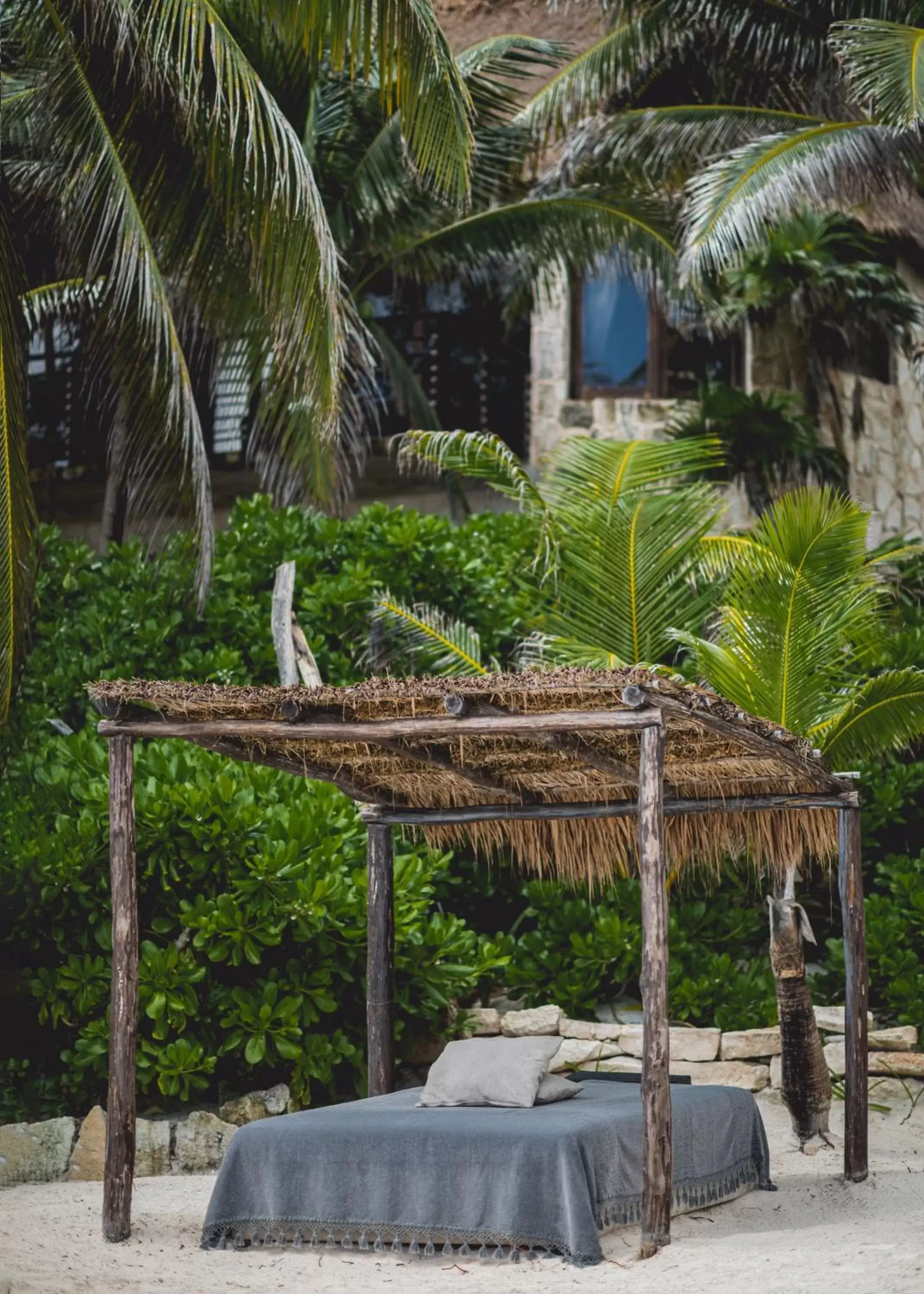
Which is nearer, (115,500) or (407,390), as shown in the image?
(115,500)

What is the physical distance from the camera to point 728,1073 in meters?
9.53

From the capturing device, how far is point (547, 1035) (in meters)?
9.90

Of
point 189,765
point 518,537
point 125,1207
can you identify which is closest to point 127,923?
point 125,1207

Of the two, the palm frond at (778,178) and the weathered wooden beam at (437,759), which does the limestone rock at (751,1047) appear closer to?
the weathered wooden beam at (437,759)

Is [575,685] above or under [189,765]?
above

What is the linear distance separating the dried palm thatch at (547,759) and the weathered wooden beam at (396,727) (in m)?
0.03

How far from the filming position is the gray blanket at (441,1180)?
20.1ft

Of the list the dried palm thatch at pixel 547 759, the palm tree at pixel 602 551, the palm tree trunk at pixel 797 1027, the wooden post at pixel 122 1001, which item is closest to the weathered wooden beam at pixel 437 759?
the dried palm thatch at pixel 547 759

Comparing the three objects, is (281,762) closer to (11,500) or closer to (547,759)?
(547,759)

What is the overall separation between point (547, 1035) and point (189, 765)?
2678 mm

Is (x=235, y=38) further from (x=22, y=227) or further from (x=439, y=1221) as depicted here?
(x=439, y=1221)

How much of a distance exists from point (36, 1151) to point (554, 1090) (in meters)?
3.30

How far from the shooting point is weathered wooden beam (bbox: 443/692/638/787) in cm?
629

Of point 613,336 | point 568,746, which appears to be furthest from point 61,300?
point 613,336
